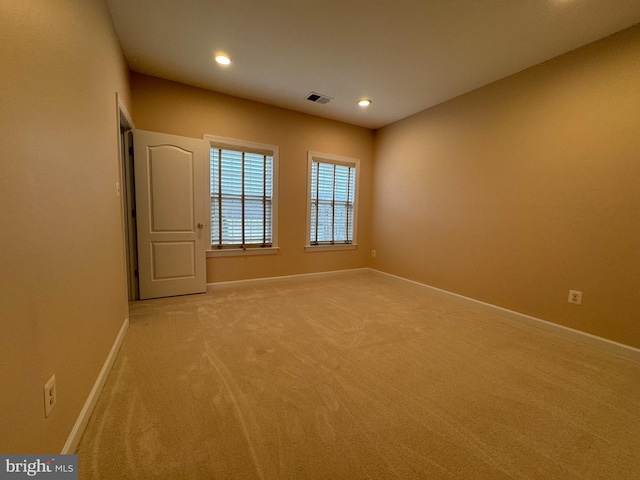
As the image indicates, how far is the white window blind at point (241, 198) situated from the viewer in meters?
3.69

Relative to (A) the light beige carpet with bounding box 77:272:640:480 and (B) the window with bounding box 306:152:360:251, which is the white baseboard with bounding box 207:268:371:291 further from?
(A) the light beige carpet with bounding box 77:272:640:480

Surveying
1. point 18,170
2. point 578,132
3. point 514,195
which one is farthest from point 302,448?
point 578,132

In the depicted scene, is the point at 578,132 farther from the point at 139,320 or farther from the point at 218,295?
the point at 139,320

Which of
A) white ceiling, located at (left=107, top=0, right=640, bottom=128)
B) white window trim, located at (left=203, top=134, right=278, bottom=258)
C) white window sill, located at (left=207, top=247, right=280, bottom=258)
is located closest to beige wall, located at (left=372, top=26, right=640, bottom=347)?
white ceiling, located at (left=107, top=0, right=640, bottom=128)

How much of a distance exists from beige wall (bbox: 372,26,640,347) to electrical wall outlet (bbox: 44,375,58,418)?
390cm

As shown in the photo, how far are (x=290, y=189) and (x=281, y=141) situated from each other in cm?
76

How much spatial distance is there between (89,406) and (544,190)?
4.20 meters

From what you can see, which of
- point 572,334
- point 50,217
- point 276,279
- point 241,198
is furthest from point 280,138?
point 572,334

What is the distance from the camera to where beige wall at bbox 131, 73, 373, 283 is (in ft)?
10.7

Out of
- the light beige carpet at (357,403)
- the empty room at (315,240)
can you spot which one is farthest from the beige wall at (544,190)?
the light beige carpet at (357,403)

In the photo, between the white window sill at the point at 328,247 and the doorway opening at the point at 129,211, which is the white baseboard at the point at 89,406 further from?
the white window sill at the point at 328,247

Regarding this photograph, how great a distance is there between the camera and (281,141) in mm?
4031

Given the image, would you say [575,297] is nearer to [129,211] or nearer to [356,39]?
[356,39]

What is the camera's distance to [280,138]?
4.02m
